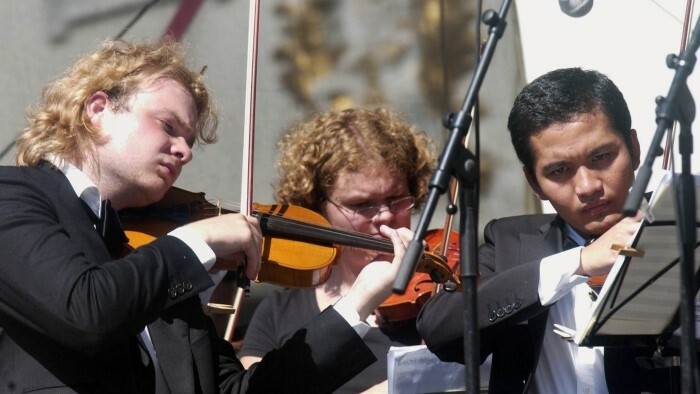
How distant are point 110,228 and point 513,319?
36.3 inches

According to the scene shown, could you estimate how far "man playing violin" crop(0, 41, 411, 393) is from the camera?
79.3 inches

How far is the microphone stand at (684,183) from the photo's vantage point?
67.5 inches

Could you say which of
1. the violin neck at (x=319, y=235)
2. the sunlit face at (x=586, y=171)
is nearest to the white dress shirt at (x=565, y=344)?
the sunlit face at (x=586, y=171)

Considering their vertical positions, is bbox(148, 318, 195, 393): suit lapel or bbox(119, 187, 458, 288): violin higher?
bbox(119, 187, 458, 288): violin

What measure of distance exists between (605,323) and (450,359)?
51 cm

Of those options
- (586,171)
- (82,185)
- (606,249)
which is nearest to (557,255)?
(606,249)

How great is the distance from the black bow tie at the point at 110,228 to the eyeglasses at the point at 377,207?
95cm

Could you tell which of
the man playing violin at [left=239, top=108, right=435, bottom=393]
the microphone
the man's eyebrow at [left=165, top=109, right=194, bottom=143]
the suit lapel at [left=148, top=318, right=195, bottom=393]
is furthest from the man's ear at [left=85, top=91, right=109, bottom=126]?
the microphone

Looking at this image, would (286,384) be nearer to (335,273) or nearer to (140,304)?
(140,304)

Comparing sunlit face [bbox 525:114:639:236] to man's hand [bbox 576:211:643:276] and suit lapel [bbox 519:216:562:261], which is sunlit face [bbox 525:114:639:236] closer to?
suit lapel [bbox 519:216:562:261]

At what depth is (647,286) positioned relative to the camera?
6.70ft

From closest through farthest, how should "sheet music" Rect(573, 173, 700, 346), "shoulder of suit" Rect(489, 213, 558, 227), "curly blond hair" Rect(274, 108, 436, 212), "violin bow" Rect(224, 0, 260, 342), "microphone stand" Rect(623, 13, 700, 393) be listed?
"microphone stand" Rect(623, 13, 700, 393) → "sheet music" Rect(573, 173, 700, 346) → "shoulder of suit" Rect(489, 213, 558, 227) → "violin bow" Rect(224, 0, 260, 342) → "curly blond hair" Rect(274, 108, 436, 212)

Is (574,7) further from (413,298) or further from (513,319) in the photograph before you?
(513,319)

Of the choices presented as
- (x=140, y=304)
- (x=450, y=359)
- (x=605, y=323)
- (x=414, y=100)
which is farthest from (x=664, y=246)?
(x=414, y=100)
